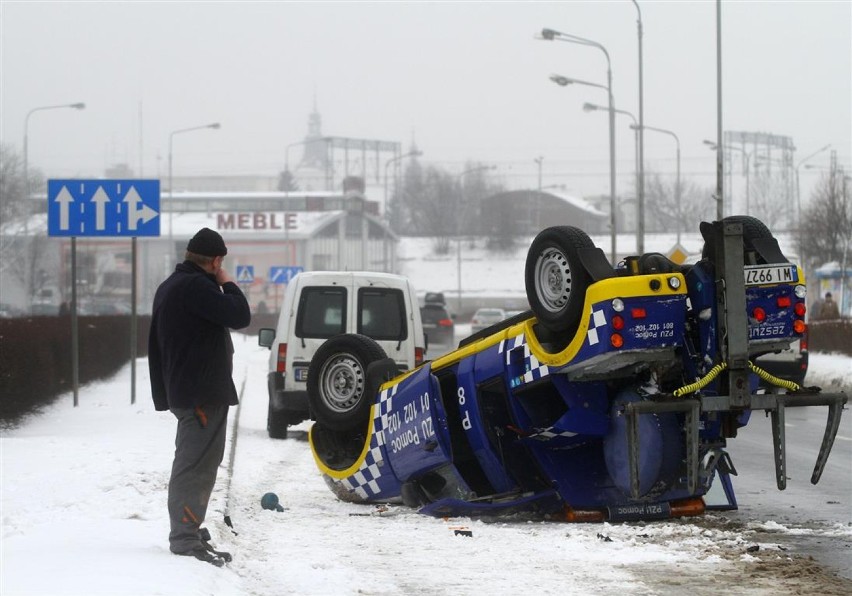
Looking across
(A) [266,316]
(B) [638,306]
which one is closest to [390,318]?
(B) [638,306]

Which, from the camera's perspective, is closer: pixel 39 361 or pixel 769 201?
pixel 39 361

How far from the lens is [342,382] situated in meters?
11.9

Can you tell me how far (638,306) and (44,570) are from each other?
3.87 metres

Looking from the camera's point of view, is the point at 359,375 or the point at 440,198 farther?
the point at 440,198

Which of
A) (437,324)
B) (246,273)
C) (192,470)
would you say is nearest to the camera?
(192,470)

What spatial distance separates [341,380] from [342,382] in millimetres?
21

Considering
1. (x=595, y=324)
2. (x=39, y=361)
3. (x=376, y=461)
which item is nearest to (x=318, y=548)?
(x=595, y=324)

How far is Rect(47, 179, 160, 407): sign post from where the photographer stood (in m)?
20.2

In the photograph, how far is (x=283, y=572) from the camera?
25.7 ft

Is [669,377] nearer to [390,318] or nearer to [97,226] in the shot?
[390,318]

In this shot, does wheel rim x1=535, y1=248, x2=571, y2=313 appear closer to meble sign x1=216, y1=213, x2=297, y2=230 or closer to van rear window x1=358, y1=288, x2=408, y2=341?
van rear window x1=358, y1=288, x2=408, y2=341

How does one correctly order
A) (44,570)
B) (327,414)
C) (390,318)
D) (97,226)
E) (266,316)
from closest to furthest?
(44,570) → (327,414) → (390,318) → (97,226) → (266,316)

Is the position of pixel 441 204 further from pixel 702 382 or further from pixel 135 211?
pixel 702 382

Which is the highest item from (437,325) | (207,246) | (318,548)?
(207,246)
